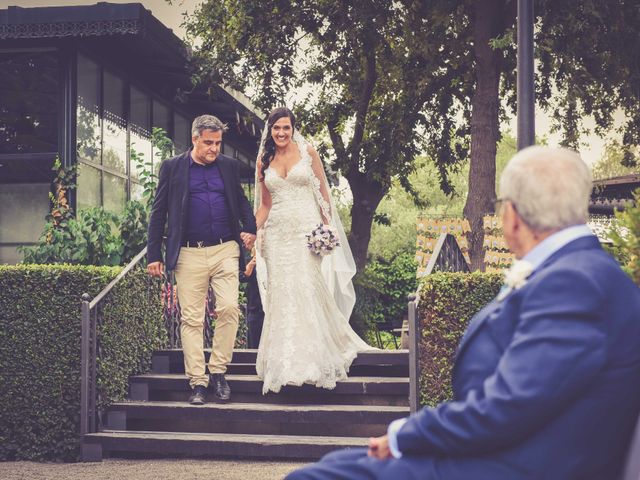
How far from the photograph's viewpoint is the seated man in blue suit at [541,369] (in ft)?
7.91

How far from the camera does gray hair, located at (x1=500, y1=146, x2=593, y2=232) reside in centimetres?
263

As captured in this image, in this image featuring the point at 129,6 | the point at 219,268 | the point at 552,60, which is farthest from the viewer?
the point at 552,60

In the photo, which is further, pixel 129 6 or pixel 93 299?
pixel 129 6

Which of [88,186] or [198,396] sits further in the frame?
[88,186]

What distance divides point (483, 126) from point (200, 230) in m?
9.13

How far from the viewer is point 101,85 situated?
14.9 m

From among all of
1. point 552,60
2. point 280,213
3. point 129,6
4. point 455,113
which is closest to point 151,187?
point 129,6

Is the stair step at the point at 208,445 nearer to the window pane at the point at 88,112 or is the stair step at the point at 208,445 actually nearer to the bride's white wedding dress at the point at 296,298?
the bride's white wedding dress at the point at 296,298

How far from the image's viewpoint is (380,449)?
8.82 ft

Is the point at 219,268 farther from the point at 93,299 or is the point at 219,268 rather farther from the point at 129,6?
the point at 129,6

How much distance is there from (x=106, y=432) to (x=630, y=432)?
6.76 metres

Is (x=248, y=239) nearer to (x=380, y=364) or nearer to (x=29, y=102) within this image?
(x=380, y=364)

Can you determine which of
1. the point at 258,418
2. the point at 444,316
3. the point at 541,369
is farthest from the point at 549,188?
the point at 258,418

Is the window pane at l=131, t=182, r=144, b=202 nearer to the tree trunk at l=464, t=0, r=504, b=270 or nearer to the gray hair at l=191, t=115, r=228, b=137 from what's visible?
the tree trunk at l=464, t=0, r=504, b=270
